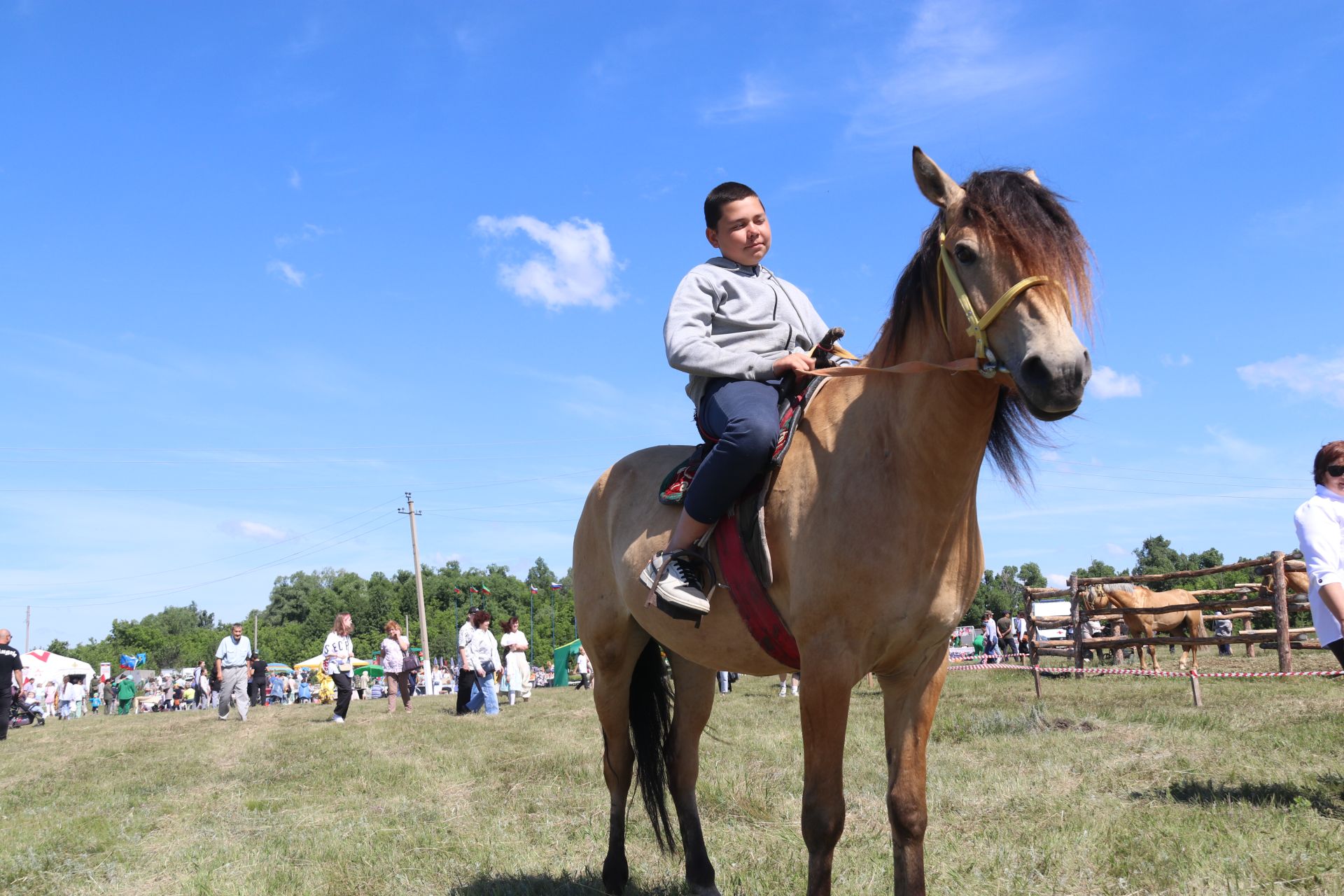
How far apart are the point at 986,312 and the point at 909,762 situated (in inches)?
67.0

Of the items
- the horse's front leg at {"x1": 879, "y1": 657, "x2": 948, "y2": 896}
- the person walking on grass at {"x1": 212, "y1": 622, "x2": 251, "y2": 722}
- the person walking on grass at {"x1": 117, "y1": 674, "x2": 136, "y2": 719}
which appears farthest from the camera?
the person walking on grass at {"x1": 117, "y1": 674, "x2": 136, "y2": 719}

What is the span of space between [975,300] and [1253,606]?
18.4 metres

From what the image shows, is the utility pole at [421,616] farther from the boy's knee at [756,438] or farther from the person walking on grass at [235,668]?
the boy's knee at [756,438]

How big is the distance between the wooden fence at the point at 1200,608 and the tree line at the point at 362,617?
8061cm

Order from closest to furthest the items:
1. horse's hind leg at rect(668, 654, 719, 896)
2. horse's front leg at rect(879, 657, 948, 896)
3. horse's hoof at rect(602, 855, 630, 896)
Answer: horse's front leg at rect(879, 657, 948, 896), horse's hoof at rect(602, 855, 630, 896), horse's hind leg at rect(668, 654, 719, 896)

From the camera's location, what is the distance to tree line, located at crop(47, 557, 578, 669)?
106562mm

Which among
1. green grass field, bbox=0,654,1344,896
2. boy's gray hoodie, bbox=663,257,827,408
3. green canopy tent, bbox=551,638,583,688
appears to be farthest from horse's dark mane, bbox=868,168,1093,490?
green canopy tent, bbox=551,638,583,688

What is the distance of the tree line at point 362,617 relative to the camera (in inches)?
4195

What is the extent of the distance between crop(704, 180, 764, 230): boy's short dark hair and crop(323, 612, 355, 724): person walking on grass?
49.5ft

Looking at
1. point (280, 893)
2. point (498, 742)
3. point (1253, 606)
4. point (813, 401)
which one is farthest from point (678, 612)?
point (1253, 606)

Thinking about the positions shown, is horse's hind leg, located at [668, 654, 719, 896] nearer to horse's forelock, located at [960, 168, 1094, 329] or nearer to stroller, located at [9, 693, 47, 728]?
horse's forelock, located at [960, 168, 1094, 329]

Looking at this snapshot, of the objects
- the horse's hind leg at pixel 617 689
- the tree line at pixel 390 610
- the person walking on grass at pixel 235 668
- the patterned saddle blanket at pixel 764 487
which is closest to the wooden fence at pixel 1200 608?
the horse's hind leg at pixel 617 689

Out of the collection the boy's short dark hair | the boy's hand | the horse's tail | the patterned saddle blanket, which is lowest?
the horse's tail

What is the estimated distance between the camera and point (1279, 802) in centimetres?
555
